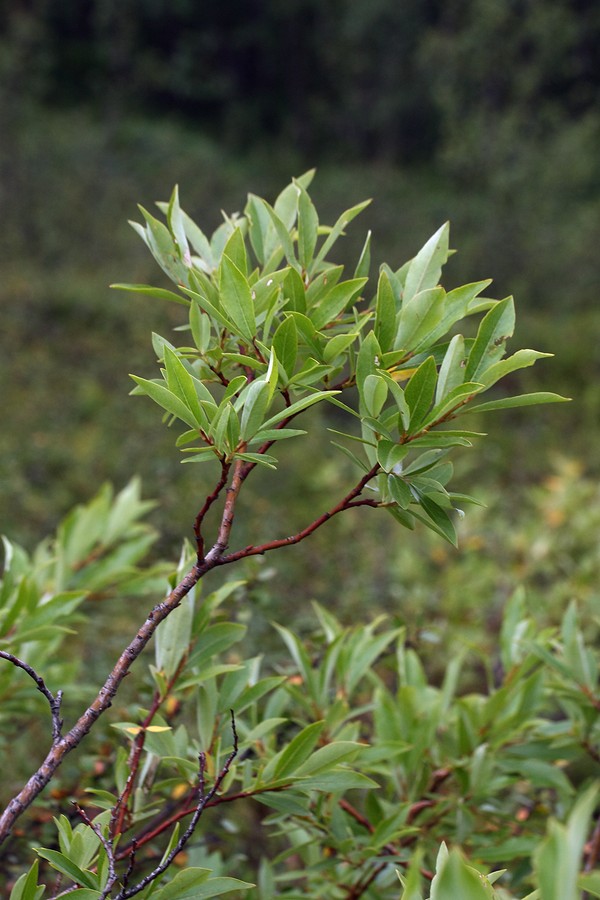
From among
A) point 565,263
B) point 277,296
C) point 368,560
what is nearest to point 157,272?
point 565,263

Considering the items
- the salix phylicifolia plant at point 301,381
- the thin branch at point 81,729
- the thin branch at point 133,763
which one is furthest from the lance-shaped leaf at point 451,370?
the thin branch at point 133,763

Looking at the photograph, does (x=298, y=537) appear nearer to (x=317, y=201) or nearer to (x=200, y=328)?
(x=200, y=328)

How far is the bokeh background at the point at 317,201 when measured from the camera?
300 centimetres

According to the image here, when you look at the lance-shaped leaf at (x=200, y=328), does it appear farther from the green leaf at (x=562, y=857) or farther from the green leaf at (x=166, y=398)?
the green leaf at (x=562, y=857)

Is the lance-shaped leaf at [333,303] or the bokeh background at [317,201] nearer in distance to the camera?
the lance-shaped leaf at [333,303]

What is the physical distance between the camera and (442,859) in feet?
1.58

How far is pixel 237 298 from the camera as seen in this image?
569 mm

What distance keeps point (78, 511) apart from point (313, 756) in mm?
593

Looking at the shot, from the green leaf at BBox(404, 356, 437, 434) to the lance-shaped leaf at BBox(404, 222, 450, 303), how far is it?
0.10m

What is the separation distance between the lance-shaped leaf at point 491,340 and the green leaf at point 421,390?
0.14 feet

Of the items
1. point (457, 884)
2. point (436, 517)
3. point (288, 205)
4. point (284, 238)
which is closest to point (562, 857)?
point (457, 884)

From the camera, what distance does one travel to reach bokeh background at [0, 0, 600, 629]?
3002 millimetres

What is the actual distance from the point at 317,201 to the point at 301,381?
9333 millimetres

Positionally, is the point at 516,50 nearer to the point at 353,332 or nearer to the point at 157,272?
the point at 157,272
